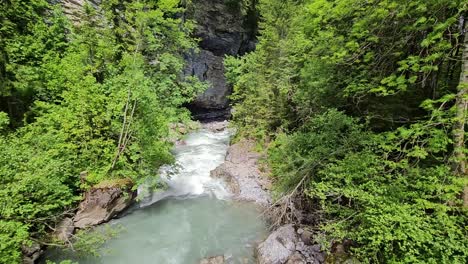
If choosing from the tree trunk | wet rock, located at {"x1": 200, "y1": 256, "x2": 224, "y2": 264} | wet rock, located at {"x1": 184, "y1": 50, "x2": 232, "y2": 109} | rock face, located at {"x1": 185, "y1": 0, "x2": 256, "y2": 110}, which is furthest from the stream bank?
rock face, located at {"x1": 185, "y1": 0, "x2": 256, "y2": 110}

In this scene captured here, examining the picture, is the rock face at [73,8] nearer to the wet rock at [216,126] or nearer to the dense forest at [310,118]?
the dense forest at [310,118]

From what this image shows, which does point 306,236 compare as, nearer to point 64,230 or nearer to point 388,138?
point 388,138

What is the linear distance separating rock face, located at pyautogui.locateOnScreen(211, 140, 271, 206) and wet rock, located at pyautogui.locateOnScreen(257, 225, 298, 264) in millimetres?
2070

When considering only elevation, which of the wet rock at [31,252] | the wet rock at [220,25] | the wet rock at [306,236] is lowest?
the wet rock at [31,252]

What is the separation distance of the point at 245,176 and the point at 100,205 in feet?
16.8

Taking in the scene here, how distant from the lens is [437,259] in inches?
137

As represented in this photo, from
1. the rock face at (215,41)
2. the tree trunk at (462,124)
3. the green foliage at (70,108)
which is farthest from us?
the rock face at (215,41)

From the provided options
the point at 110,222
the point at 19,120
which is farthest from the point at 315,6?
the point at 19,120

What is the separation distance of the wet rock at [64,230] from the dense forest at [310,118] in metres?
0.27

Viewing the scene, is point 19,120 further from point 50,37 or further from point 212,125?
point 212,125

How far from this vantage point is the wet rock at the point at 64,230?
18.4ft

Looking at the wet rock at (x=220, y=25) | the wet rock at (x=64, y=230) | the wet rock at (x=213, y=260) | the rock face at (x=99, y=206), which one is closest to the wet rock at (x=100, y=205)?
the rock face at (x=99, y=206)

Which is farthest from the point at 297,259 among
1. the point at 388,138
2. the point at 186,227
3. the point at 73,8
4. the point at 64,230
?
the point at 73,8

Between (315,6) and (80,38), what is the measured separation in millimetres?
8313
